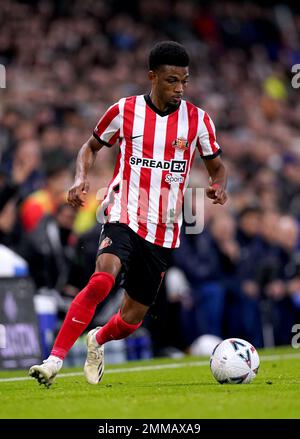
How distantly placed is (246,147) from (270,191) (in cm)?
266

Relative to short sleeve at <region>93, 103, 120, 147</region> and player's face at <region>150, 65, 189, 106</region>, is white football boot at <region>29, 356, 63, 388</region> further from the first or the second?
player's face at <region>150, 65, 189, 106</region>

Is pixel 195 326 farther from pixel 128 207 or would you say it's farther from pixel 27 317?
pixel 128 207

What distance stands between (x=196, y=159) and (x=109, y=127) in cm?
976

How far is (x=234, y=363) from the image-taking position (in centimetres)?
915

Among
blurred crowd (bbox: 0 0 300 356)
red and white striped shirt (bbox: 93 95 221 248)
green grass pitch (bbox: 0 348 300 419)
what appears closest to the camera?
green grass pitch (bbox: 0 348 300 419)

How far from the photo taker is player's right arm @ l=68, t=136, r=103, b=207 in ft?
28.5

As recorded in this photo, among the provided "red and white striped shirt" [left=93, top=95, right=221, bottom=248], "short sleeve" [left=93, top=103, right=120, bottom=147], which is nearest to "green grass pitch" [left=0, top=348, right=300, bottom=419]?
"red and white striped shirt" [left=93, top=95, right=221, bottom=248]

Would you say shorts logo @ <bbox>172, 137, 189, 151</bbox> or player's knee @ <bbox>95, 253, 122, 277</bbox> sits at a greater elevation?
shorts logo @ <bbox>172, 137, 189, 151</bbox>

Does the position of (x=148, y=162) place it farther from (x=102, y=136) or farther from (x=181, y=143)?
(x=102, y=136)

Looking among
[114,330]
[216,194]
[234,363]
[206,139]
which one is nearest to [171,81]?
[206,139]

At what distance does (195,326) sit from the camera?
16094 millimetres

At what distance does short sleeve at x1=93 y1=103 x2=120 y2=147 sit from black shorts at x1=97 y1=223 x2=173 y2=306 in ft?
2.41

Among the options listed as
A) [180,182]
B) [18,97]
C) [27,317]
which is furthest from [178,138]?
[18,97]

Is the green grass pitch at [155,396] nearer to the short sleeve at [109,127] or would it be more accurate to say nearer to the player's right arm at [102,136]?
the player's right arm at [102,136]
